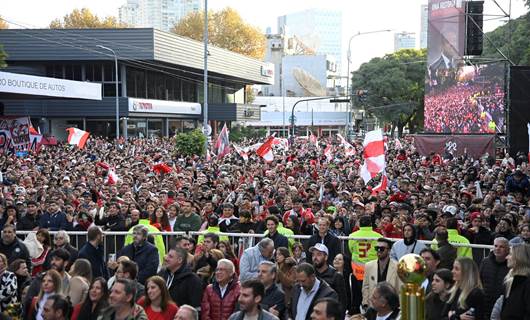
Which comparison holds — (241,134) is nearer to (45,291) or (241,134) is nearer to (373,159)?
(373,159)

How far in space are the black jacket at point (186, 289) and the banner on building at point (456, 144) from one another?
2477cm

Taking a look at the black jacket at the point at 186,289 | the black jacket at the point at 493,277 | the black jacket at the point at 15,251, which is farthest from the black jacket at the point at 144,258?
the black jacket at the point at 493,277

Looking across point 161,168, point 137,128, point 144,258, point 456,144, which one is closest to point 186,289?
point 144,258

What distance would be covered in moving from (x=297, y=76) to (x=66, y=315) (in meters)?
106

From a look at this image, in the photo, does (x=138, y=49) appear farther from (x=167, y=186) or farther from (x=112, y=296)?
(x=112, y=296)

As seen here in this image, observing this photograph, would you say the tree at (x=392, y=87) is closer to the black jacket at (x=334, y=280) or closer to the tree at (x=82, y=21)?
the tree at (x=82, y=21)

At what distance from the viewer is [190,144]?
35250mm

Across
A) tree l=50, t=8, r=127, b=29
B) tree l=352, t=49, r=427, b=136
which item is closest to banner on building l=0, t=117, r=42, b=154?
tree l=352, t=49, r=427, b=136

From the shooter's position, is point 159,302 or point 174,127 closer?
point 159,302

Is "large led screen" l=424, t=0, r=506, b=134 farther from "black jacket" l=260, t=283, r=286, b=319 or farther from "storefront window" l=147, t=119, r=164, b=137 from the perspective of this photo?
"storefront window" l=147, t=119, r=164, b=137

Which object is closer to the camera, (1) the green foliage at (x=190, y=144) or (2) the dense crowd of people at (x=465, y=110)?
(2) the dense crowd of people at (x=465, y=110)

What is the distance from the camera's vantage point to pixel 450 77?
34250 millimetres

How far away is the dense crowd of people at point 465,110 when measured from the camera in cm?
3114

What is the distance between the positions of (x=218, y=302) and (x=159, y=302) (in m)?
0.78
